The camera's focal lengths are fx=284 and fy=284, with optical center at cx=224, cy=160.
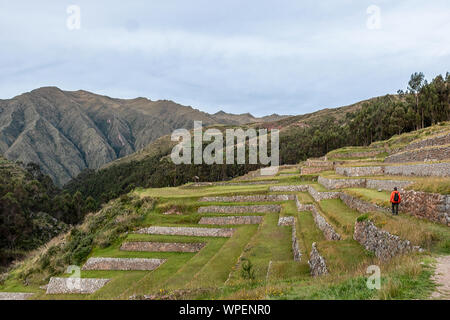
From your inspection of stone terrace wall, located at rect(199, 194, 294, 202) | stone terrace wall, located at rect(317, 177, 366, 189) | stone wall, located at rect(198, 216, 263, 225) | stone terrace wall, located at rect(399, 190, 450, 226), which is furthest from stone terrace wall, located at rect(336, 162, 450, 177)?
stone wall, located at rect(198, 216, 263, 225)

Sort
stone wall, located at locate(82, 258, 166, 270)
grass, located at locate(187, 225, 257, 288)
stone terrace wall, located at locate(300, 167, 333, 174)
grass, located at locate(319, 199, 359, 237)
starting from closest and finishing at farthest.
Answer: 1. grass, located at locate(319, 199, 359, 237)
2. grass, located at locate(187, 225, 257, 288)
3. stone wall, located at locate(82, 258, 166, 270)
4. stone terrace wall, located at locate(300, 167, 333, 174)

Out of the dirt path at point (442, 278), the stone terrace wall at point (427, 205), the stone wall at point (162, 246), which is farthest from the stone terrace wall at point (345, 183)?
the dirt path at point (442, 278)

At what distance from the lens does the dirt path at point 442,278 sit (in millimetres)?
5248

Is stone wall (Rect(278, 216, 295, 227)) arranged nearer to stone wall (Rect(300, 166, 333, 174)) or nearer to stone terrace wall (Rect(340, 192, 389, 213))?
stone terrace wall (Rect(340, 192, 389, 213))

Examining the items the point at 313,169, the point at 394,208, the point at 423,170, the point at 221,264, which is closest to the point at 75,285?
the point at 221,264

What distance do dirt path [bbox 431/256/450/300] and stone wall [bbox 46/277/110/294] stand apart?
787 inches

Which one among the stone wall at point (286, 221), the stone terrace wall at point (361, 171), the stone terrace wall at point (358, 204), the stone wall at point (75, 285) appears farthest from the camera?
the stone terrace wall at point (361, 171)

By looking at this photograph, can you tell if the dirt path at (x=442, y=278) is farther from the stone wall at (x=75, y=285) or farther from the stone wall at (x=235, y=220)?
the stone wall at (x=75, y=285)

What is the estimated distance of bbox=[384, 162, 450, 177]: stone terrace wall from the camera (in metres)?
15.2

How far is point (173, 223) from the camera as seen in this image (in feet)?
93.5

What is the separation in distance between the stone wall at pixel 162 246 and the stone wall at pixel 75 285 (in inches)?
184
